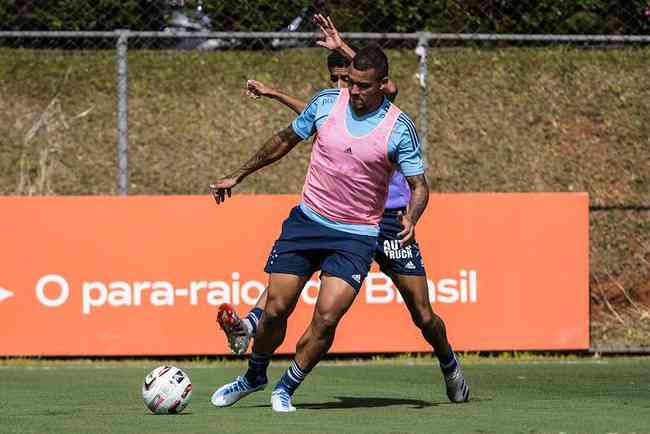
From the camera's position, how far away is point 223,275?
12.5 m

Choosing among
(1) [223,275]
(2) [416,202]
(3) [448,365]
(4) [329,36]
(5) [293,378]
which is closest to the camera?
(2) [416,202]

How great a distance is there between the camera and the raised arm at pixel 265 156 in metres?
8.55

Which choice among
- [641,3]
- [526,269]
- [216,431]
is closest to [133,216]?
[526,269]

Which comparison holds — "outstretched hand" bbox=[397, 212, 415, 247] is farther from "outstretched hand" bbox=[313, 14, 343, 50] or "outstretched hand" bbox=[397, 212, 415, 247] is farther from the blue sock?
"outstretched hand" bbox=[313, 14, 343, 50]

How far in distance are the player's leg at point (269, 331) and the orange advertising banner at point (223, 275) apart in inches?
143

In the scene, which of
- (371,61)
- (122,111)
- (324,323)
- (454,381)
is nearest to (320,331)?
(324,323)

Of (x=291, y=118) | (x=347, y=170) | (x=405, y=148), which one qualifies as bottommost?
(x=347, y=170)

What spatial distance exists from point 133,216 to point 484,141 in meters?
6.26

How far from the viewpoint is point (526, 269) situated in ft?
41.8

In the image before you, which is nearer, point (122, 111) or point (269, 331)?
point (269, 331)

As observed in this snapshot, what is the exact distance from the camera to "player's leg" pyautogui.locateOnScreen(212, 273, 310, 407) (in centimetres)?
848

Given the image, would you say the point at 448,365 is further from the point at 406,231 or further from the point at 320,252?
the point at 406,231

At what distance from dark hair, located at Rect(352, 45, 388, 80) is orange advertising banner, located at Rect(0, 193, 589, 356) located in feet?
14.5

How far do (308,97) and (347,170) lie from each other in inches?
384
